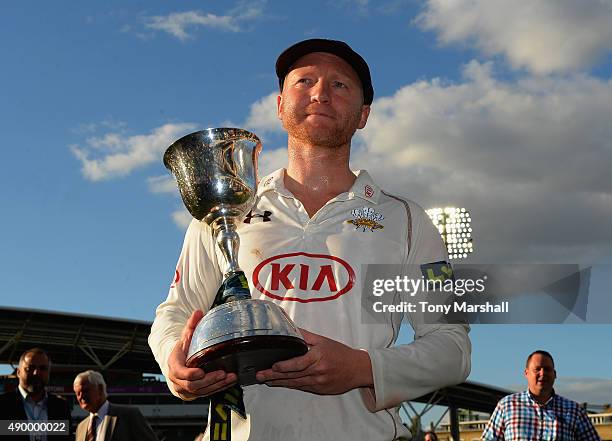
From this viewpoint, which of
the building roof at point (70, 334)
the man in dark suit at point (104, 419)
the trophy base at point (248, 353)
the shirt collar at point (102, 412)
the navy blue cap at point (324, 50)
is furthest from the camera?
the building roof at point (70, 334)

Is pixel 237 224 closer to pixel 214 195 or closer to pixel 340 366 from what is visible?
pixel 214 195

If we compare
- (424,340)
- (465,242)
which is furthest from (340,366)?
(465,242)

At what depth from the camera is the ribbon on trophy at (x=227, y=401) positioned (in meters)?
2.22

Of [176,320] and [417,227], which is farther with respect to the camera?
[417,227]

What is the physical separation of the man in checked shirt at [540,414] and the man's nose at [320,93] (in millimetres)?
5656

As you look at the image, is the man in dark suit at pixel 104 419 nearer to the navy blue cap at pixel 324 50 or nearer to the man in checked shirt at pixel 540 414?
the man in checked shirt at pixel 540 414

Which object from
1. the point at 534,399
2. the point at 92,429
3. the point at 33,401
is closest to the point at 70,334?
the point at 92,429

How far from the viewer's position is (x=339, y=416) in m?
2.35

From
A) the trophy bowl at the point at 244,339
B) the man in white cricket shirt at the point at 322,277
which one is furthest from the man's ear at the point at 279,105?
the trophy bowl at the point at 244,339

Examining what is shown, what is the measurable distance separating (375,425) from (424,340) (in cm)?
32

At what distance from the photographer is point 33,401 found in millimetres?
7613

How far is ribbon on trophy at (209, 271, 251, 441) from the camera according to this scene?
222cm

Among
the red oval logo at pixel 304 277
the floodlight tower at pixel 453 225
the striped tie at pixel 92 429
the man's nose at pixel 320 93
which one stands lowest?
the red oval logo at pixel 304 277

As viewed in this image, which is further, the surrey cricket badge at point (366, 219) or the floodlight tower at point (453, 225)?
the floodlight tower at point (453, 225)
